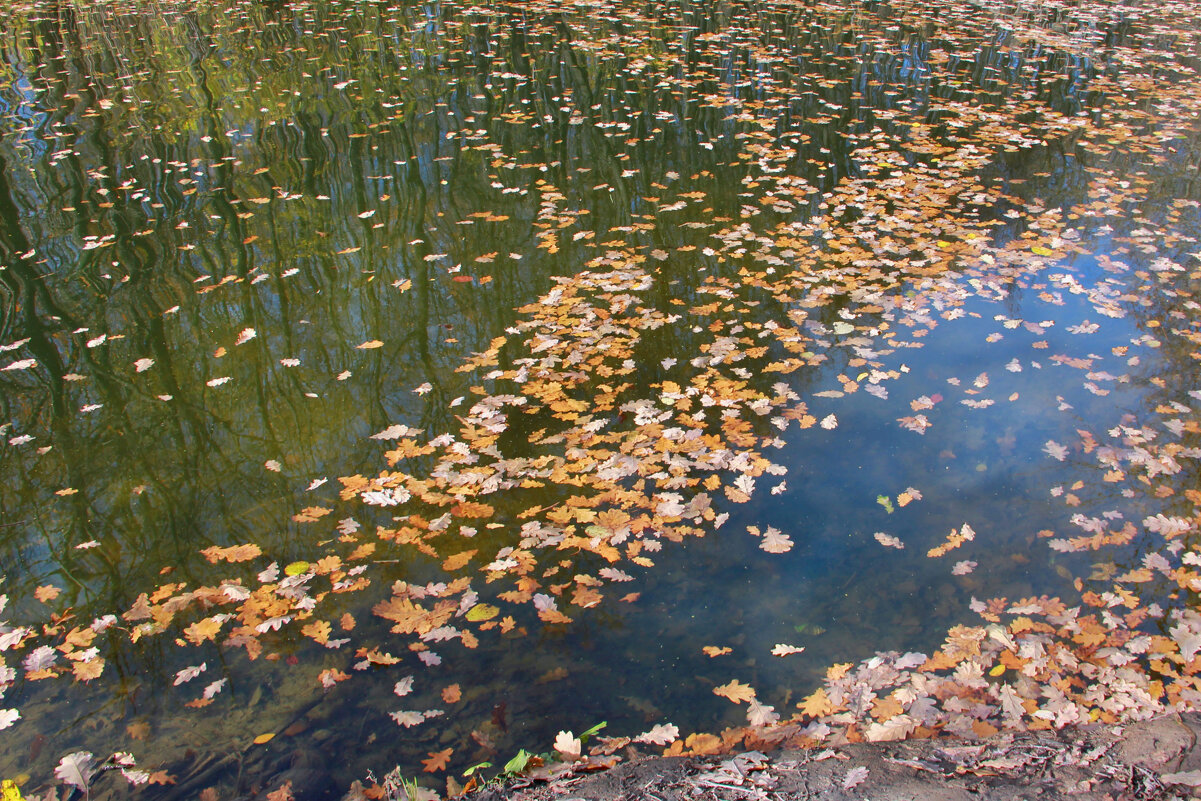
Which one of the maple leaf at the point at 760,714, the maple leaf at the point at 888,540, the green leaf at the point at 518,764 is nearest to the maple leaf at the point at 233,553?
the green leaf at the point at 518,764

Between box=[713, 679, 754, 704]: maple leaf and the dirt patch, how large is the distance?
0.37 metres

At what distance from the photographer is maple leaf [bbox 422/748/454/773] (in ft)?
10.0

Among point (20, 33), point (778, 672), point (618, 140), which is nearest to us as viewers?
point (778, 672)

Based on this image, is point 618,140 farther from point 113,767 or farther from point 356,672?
point 113,767

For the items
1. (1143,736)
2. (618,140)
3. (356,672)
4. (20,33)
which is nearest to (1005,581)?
(1143,736)

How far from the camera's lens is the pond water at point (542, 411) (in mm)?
3449

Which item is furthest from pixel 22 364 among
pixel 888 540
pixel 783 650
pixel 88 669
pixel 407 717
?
pixel 888 540

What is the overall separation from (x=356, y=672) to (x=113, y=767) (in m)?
1.02

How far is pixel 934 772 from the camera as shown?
268 cm

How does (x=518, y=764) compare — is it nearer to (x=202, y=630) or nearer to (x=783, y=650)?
(x=783, y=650)

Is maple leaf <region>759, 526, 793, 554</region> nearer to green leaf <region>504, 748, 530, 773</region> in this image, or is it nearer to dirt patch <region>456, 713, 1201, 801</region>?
dirt patch <region>456, 713, 1201, 801</region>

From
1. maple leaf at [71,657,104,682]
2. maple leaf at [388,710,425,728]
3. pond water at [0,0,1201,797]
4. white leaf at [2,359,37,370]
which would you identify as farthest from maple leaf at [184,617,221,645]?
white leaf at [2,359,37,370]

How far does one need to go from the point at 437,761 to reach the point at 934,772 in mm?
1989

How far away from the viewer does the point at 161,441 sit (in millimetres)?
4992
